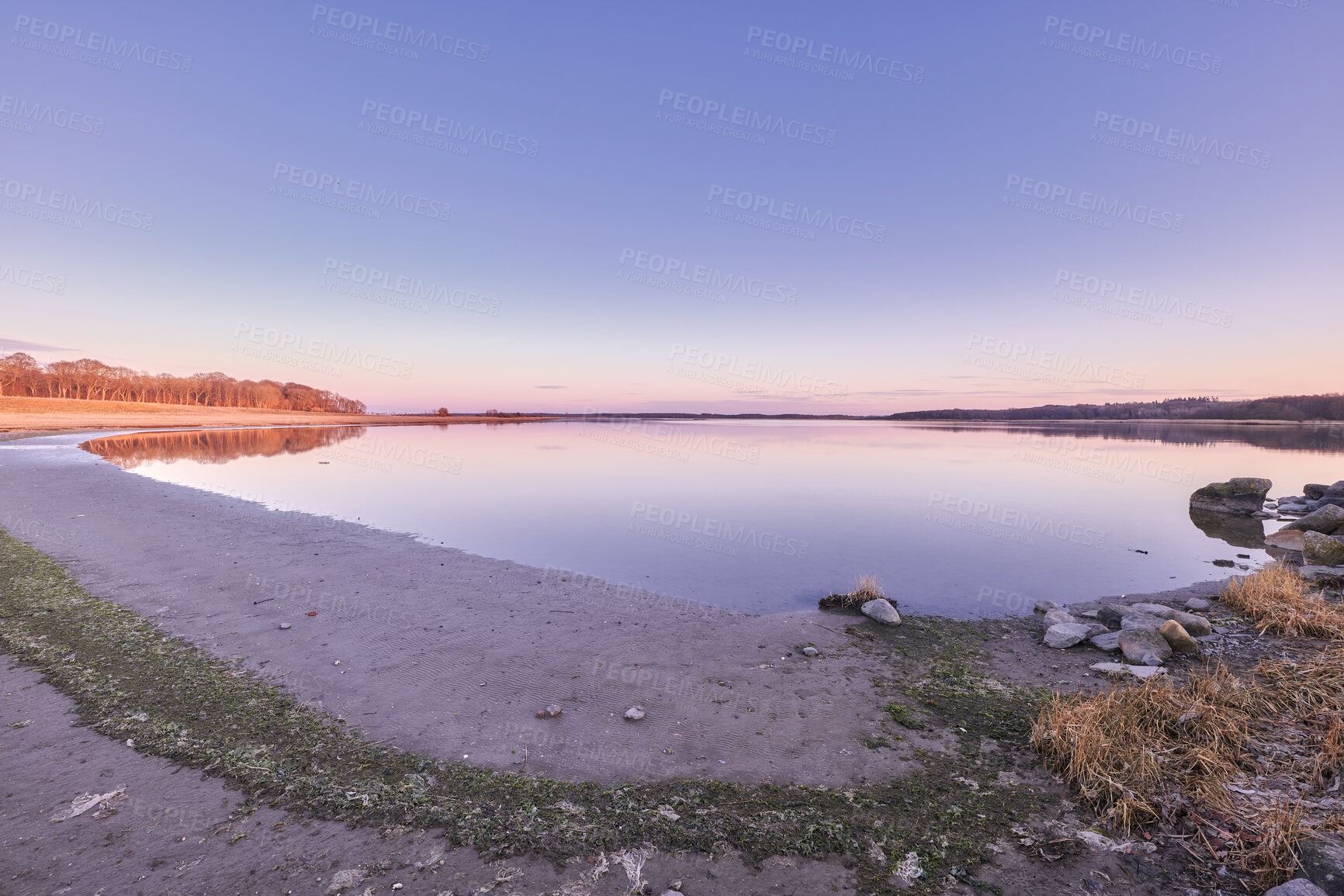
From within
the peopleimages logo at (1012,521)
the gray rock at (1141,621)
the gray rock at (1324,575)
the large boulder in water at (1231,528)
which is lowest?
the large boulder in water at (1231,528)

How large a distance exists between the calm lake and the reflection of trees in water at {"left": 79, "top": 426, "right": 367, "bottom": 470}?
493mm

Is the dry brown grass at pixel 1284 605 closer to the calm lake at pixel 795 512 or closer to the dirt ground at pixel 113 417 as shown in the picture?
the calm lake at pixel 795 512

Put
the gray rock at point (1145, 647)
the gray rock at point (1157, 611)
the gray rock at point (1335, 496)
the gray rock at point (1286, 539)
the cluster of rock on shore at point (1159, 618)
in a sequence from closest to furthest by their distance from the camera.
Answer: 1. the gray rock at point (1145, 647)
2. the cluster of rock on shore at point (1159, 618)
3. the gray rock at point (1157, 611)
4. the gray rock at point (1286, 539)
5. the gray rock at point (1335, 496)

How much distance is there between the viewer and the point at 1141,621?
8320 mm

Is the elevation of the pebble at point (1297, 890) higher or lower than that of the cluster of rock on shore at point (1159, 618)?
higher

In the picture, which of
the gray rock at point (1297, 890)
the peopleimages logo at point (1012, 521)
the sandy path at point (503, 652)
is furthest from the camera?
the peopleimages logo at point (1012, 521)

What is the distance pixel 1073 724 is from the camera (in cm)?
496

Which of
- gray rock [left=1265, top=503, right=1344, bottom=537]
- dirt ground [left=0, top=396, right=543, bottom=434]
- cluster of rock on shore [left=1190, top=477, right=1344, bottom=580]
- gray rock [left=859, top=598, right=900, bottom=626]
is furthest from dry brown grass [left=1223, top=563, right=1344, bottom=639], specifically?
dirt ground [left=0, top=396, right=543, bottom=434]

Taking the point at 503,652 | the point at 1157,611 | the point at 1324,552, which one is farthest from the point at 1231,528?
the point at 503,652

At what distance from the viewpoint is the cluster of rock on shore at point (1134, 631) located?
24.7 feet

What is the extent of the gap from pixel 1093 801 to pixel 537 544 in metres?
12.7

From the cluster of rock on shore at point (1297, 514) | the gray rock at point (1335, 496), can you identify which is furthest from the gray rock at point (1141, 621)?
the gray rock at point (1335, 496)

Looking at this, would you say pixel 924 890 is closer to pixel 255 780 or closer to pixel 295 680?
pixel 255 780

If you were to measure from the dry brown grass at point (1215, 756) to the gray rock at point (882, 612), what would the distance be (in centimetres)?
352
